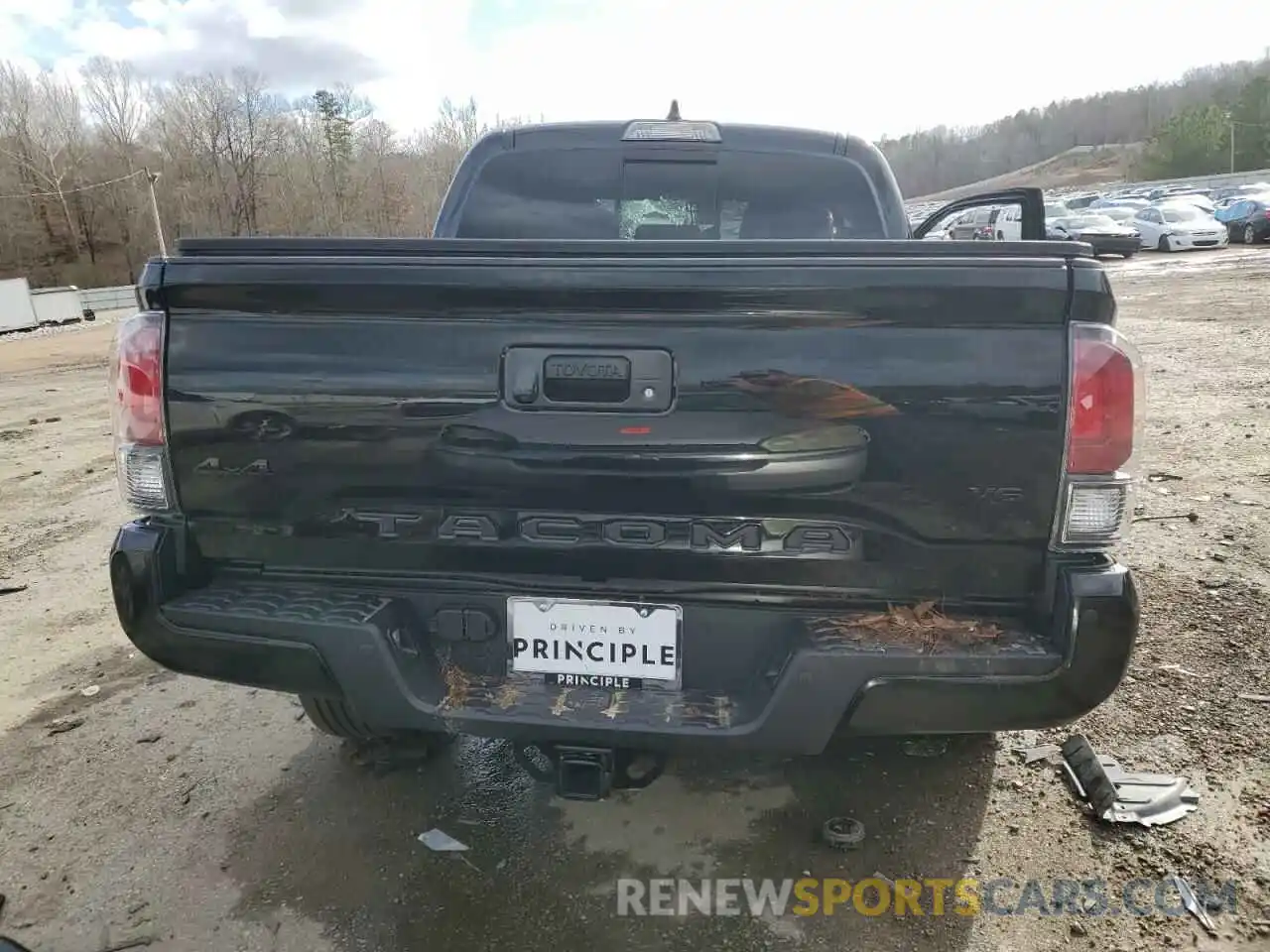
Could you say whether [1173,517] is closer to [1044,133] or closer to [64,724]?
[64,724]

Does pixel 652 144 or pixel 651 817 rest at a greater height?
pixel 652 144

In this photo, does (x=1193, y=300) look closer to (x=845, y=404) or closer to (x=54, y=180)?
(x=845, y=404)

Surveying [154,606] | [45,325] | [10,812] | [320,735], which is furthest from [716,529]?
[45,325]

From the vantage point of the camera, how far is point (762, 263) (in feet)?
6.03

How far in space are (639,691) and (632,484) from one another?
19.9 inches

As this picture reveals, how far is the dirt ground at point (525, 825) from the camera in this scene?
7.09ft

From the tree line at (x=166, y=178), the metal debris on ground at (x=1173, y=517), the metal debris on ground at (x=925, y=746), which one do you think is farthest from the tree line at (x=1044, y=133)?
the metal debris on ground at (x=925, y=746)

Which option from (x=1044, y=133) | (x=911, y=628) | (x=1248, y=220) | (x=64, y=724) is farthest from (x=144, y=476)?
(x=1044, y=133)

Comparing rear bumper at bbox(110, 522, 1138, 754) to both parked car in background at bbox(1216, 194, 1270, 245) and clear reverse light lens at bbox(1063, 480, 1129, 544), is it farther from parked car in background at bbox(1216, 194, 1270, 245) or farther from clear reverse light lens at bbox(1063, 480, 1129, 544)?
parked car in background at bbox(1216, 194, 1270, 245)

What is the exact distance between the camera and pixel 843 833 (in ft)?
7.97

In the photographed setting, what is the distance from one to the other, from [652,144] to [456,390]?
74.5 inches

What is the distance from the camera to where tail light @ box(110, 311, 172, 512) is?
2027mm

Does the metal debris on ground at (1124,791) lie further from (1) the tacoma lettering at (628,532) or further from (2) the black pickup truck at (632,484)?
(1) the tacoma lettering at (628,532)

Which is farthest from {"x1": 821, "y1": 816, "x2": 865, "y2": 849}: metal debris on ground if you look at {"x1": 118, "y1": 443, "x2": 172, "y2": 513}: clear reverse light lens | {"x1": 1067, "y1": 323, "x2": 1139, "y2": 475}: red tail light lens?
{"x1": 118, "y1": 443, "x2": 172, "y2": 513}: clear reverse light lens
